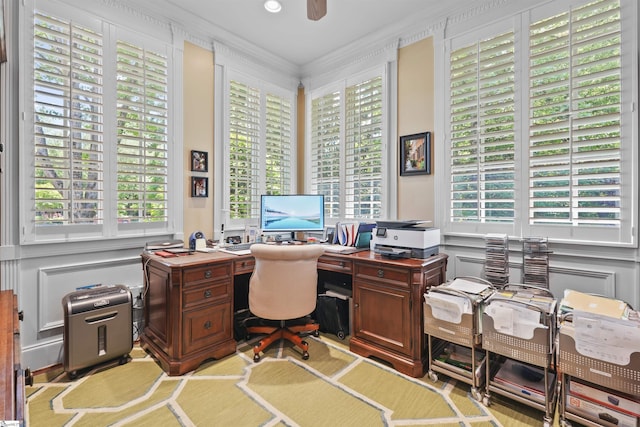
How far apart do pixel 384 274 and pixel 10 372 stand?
2.05 metres

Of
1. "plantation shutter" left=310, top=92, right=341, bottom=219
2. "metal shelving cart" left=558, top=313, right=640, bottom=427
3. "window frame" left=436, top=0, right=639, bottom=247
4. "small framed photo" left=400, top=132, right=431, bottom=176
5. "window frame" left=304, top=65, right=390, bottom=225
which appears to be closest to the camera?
"metal shelving cart" left=558, top=313, right=640, bottom=427

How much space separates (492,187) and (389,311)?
4.29 feet

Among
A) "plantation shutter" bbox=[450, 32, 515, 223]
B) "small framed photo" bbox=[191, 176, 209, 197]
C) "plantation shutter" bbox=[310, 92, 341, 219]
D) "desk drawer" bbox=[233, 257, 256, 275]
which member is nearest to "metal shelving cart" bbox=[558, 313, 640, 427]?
"plantation shutter" bbox=[450, 32, 515, 223]

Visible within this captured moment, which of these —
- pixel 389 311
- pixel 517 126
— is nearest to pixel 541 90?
pixel 517 126

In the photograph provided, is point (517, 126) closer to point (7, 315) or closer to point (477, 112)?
point (477, 112)

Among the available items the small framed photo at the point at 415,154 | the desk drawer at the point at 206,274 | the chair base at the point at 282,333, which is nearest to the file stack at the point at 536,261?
the small framed photo at the point at 415,154

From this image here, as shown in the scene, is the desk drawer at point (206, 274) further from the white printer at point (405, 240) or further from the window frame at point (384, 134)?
the window frame at point (384, 134)

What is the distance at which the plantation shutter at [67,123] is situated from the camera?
2299mm

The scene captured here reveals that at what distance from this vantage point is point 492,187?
8.40 feet

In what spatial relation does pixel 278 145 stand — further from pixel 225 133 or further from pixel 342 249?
pixel 342 249

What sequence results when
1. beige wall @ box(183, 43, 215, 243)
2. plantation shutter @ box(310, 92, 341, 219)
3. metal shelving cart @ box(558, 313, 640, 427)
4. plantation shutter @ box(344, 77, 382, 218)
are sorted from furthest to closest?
plantation shutter @ box(310, 92, 341, 219) → plantation shutter @ box(344, 77, 382, 218) → beige wall @ box(183, 43, 215, 243) → metal shelving cart @ box(558, 313, 640, 427)

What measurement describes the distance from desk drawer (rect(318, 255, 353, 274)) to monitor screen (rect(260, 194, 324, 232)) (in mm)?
535

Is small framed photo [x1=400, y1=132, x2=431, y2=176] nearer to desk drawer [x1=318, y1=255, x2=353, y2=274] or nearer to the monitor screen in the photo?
the monitor screen

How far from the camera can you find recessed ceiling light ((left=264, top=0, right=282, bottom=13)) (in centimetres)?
275
